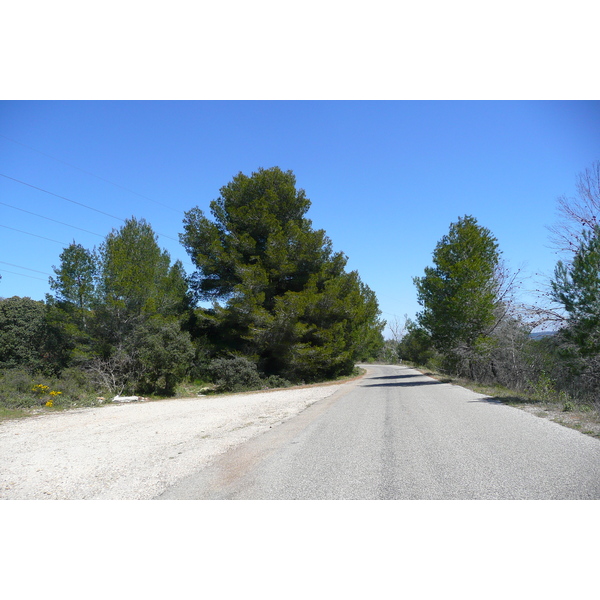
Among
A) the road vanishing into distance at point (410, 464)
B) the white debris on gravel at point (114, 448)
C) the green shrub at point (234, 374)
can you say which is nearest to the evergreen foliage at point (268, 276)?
the green shrub at point (234, 374)

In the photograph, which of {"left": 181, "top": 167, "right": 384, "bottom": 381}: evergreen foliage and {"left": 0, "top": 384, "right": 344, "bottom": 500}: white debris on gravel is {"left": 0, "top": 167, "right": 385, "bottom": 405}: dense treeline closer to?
{"left": 181, "top": 167, "right": 384, "bottom": 381}: evergreen foliage

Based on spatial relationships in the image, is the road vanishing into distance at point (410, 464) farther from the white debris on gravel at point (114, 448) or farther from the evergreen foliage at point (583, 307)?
the evergreen foliage at point (583, 307)

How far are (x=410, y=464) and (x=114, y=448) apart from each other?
5.25 meters

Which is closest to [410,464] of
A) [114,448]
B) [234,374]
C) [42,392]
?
[114,448]

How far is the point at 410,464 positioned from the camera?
5.47 m

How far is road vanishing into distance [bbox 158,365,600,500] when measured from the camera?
4395mm

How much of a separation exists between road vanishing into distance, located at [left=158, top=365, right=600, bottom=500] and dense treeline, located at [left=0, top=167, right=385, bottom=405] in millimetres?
13432

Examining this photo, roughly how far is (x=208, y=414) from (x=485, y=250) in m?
20.2

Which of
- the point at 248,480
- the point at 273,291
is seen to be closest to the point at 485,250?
the point at 273,291

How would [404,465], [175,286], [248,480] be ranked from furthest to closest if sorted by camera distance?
[175,286]
[404,465]
[248,480]

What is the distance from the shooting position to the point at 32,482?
5.32 metres

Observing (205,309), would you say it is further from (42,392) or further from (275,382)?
(42,392)

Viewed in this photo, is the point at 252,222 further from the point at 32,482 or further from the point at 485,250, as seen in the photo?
the point at 32,482

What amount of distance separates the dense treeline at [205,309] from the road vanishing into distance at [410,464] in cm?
1343
